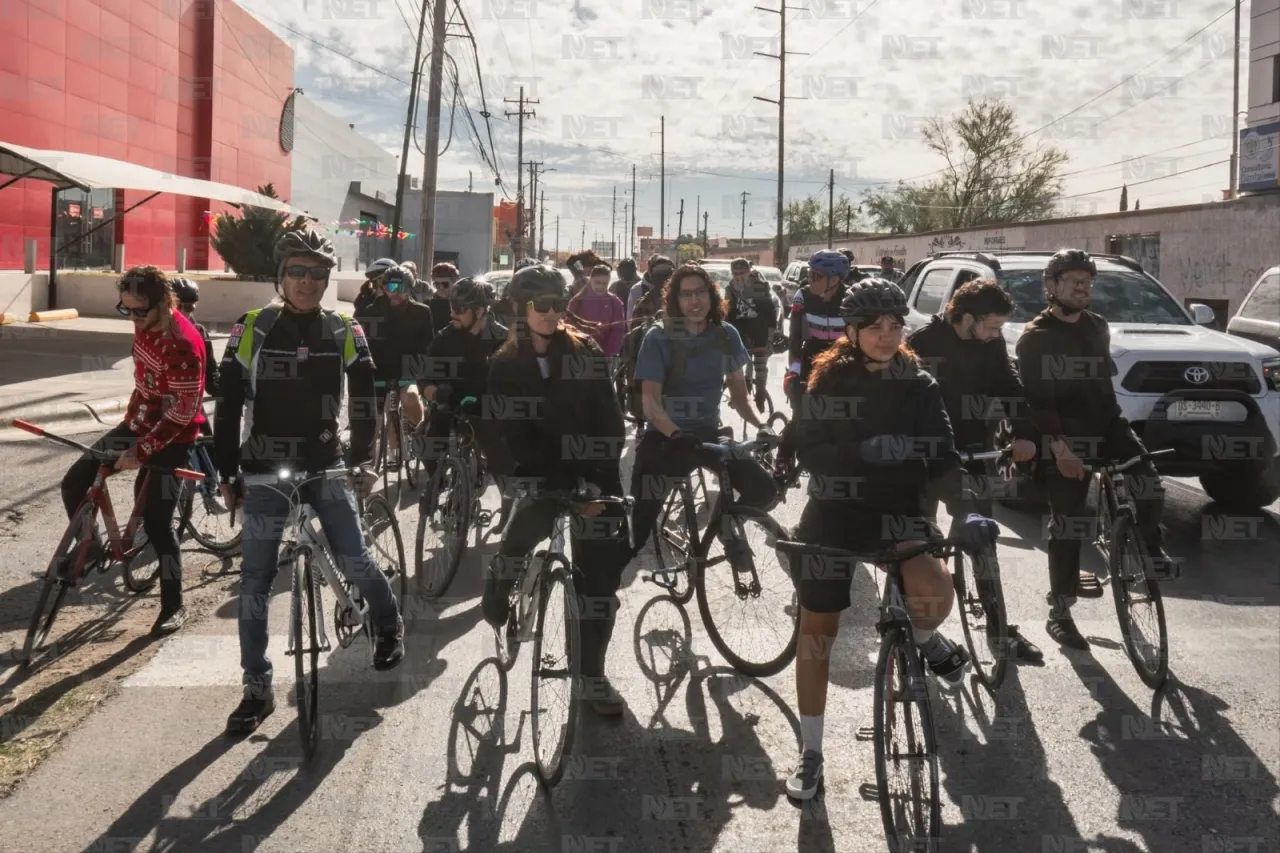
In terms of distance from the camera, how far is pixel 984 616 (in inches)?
228

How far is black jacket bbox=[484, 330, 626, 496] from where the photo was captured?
498cm

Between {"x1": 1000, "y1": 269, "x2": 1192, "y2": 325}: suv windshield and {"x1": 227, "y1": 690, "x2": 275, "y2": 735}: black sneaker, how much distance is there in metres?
7.29

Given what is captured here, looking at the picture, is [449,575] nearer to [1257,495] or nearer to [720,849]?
[720,849]

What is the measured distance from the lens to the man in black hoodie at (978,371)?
596 centimetres

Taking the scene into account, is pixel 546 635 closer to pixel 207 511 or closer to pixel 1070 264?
pixel 1070 264

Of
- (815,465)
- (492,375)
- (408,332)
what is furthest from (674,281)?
(408,332)

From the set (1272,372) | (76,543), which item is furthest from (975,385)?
(76,543)

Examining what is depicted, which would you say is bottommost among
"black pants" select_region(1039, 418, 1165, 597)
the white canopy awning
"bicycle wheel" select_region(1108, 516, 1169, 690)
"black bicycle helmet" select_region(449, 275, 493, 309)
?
"bicycle wheel" select_region(1108, 516, 1169, 690)

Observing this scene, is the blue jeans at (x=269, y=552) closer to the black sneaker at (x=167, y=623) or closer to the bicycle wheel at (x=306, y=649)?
the bicycle wheel at (x=306, y=649)

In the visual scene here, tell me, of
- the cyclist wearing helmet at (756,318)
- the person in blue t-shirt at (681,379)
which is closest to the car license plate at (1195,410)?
the person in blue t-shirt at (681,379)

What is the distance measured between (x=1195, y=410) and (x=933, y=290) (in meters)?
3.20

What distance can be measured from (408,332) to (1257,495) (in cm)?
696

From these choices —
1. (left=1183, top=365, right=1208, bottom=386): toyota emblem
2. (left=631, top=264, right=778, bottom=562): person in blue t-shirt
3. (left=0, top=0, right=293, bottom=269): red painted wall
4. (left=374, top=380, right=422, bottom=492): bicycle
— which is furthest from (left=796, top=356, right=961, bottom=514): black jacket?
(left=0, top=0, right=293, bottom=269): red painted wall

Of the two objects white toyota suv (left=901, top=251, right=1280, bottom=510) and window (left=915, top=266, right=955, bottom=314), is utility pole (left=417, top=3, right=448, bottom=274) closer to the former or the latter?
window (left=915, top=266, right=955, bottom=314)
